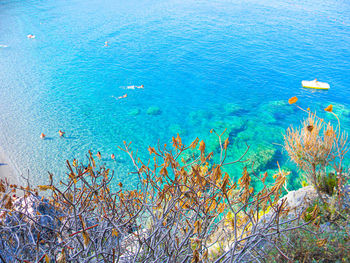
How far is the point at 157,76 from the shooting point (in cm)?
1775

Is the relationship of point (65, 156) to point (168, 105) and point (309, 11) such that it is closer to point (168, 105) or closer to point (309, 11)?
point (168, 105)

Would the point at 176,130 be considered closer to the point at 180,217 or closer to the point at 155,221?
the point at 180,217

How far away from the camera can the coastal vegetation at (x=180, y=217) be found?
299 centimetres

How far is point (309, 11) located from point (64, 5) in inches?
1148

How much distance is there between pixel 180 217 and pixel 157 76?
14.4 m

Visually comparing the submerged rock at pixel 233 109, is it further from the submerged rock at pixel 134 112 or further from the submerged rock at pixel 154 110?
the submerged rock at pixel 134 112

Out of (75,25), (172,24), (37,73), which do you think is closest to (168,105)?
(37,73)

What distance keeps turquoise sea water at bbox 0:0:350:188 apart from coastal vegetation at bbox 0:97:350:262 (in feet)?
14.7

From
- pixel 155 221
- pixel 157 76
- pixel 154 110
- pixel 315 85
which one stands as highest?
pixel 155 221

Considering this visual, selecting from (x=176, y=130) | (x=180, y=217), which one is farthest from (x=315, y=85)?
(x=180, y=217)

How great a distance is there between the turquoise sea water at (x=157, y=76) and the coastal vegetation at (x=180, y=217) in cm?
447

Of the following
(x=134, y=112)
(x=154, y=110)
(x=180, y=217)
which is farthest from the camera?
(x=154, y=110)

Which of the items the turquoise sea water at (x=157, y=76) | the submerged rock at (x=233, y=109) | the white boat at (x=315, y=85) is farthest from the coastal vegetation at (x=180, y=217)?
the white boat at (x=315, y=85)

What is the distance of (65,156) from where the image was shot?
10.9m
